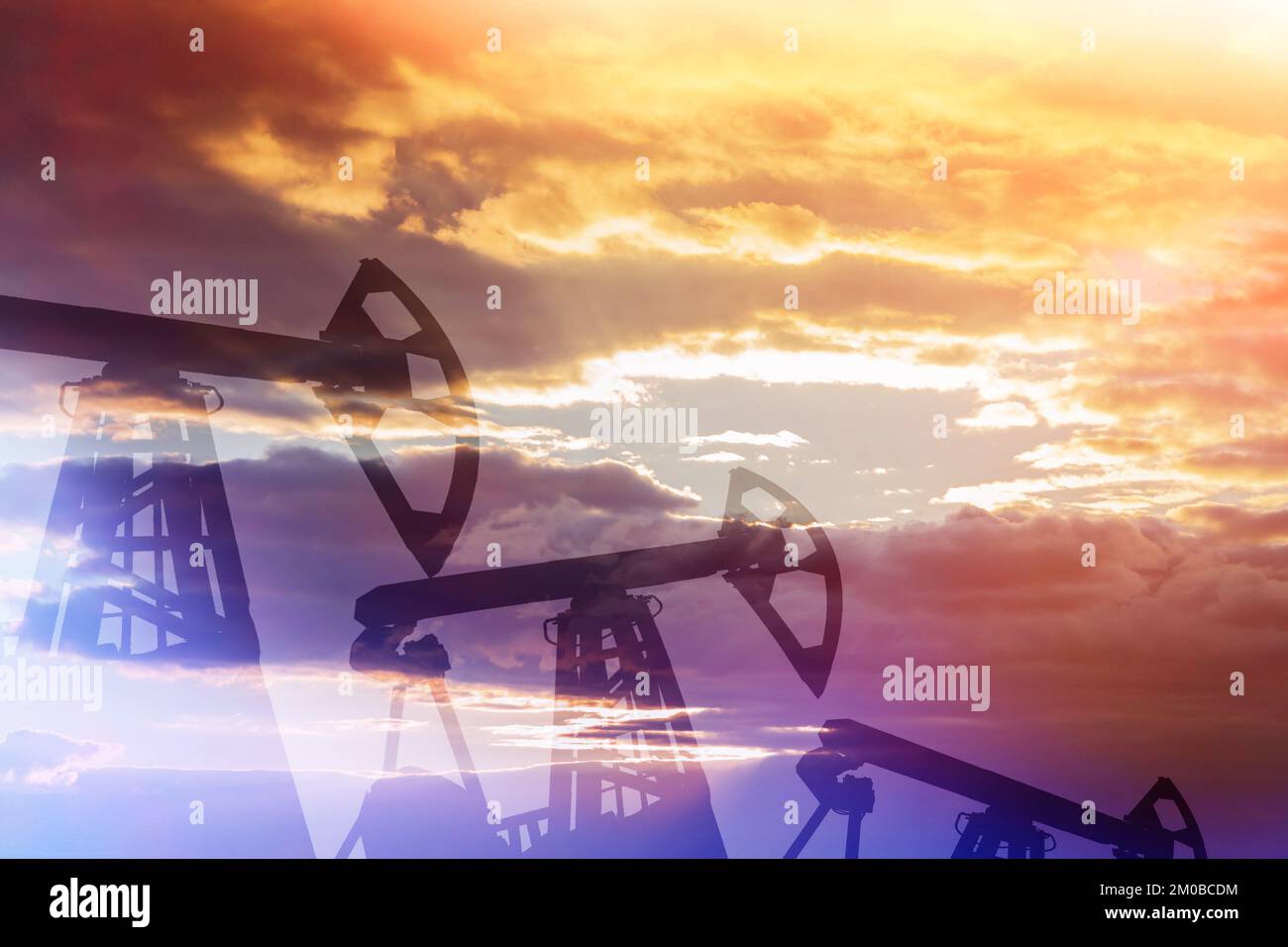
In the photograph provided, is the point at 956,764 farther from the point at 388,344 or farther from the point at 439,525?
the point at 388,344

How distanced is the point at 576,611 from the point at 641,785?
347 centimetres

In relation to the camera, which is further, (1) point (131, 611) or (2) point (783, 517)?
(2) point (783, 517)

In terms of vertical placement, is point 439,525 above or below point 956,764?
above

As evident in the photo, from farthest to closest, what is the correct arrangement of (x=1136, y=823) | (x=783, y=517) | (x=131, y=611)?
(x=1136, y=823) < (x=783, y=517) < (x=131, y=611)

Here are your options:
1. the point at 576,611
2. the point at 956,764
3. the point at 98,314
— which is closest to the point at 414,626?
the point at 576,611

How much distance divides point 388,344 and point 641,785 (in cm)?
910

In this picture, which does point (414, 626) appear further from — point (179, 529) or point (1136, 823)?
point (1136, 823)

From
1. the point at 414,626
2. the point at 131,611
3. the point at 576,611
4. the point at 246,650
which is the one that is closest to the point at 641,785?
the point at 576,611

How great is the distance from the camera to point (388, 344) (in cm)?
1700

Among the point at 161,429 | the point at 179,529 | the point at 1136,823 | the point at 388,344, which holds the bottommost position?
the point at 1136,823

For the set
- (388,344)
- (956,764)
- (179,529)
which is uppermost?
(388,344)
